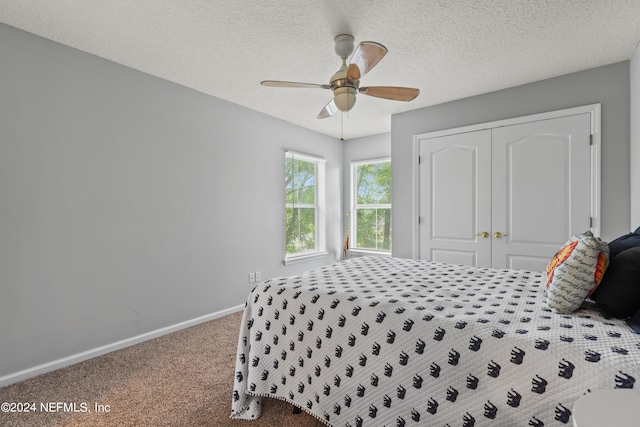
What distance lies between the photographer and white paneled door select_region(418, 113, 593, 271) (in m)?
2.87

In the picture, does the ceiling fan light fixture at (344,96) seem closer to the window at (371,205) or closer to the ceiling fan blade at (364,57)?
the ceiling fan blade at (364,57)

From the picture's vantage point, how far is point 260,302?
6.05ft

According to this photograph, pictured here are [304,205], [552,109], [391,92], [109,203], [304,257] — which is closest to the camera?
[391,92]

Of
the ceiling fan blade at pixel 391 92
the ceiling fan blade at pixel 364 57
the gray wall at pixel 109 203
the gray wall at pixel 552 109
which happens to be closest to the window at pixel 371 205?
the gray wall at pixel 552 109

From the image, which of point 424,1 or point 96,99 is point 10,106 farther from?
point 424,1

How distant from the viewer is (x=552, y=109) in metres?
2.97

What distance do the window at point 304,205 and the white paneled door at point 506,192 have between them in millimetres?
1661

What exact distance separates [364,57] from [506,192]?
7.28ft

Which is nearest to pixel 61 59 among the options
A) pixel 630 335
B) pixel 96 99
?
pixel 96 99

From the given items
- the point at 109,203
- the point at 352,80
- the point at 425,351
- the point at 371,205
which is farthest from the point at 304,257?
the point at 425,351

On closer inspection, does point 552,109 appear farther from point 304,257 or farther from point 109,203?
point 109,203

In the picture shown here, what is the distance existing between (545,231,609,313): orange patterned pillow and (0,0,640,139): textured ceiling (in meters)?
1.56

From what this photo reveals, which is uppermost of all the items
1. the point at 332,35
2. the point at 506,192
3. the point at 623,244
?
the point at 332,35

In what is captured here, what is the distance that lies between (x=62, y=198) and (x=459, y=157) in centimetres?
376
